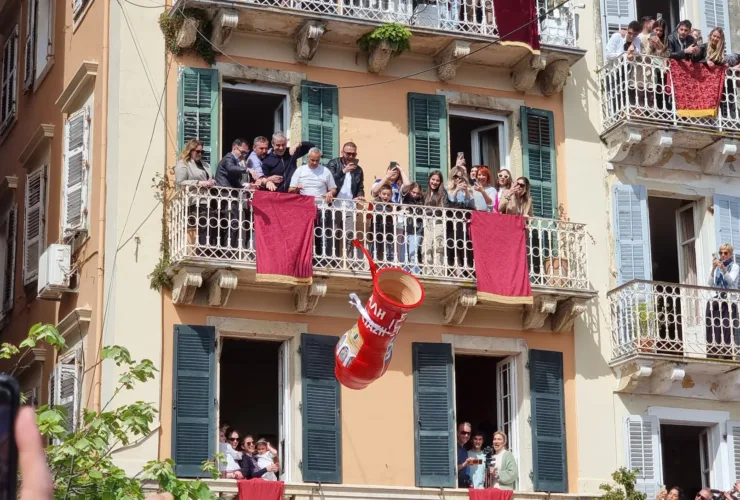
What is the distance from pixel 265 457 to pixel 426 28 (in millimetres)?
6403

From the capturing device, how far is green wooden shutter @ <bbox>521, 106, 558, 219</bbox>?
774 inches

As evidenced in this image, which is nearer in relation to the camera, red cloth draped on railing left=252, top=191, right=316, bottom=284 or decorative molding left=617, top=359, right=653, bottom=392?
red cloth draped on railing left=252, top=191, right=316, bottom=284

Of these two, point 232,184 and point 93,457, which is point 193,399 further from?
point 93,457

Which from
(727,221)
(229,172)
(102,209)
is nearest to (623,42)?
(727,221)

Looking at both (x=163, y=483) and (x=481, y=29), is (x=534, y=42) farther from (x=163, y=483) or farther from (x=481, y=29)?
(x=163, y=483)

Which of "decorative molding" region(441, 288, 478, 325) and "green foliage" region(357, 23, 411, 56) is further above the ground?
"green foliage" region(357, 23, 411, 56)

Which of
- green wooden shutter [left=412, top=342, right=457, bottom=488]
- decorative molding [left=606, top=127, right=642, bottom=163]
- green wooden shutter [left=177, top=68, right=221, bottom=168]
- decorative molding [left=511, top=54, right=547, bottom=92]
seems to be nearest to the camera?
green wooden shutter [left=177, top=68, right=221, bottom=168]

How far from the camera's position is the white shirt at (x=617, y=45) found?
2023cm

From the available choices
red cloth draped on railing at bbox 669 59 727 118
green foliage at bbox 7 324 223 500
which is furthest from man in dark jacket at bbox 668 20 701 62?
green foliage at bbox 7 324 223 500

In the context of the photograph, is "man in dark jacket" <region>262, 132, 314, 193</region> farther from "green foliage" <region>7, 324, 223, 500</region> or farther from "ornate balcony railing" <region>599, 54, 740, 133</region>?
"ornate balcony railing" <region>599, 54, 740, 133</region>

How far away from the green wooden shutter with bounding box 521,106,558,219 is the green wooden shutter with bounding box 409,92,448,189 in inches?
50.5

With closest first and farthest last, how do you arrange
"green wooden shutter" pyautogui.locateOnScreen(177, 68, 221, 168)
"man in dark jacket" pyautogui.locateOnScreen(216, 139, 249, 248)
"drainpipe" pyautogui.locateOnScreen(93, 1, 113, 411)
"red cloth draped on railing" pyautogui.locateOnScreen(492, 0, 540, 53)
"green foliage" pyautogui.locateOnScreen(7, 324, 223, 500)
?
"green foliage" pyautogui.locateOnScreen(7, 324, 223, 500) → "drainpipe" pyautogui.locateOnScreen(93, 1, 113, 411) → "man in dark jacket" pyautogui.locateOnScreen(216, 139, 249, 248) → "green wooden shutter" pyautogui.locateOnScreen(177, 68, 221, 168) → "red cloth draped on railing" pyautogui.locateOnScreen(492, 0, 540, 53)

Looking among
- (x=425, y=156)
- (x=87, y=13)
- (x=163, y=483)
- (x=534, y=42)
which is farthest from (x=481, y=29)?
(x=163, y=483)

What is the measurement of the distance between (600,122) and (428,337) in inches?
177
